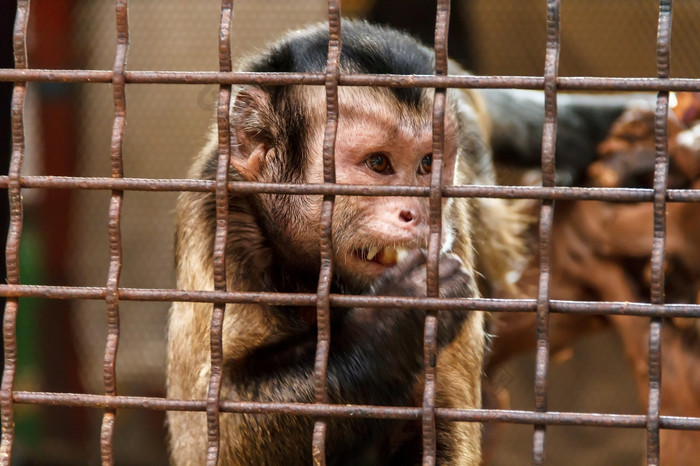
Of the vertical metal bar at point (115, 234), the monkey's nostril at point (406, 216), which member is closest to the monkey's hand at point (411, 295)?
the monkey's nostril at point (406, 216)

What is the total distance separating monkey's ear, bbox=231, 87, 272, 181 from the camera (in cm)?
301

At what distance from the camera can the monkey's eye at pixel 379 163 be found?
298 centimetres

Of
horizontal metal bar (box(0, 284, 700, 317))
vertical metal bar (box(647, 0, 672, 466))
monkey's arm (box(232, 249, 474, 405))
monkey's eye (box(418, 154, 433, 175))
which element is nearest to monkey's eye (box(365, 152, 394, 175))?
monkey's eye (box(418, 154, 433, 175))

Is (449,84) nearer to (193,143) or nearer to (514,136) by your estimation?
(514,136)

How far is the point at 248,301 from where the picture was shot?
223cm

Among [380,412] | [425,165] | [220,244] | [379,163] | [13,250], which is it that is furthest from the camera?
[425,165]

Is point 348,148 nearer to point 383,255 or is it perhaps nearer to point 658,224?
point 383,255

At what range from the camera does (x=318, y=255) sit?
3.08m

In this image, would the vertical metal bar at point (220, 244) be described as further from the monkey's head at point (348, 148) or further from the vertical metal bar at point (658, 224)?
the vertical metal bar at point (658, 224)

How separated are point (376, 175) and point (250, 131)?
454 mm

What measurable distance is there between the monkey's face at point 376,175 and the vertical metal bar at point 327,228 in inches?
27.4

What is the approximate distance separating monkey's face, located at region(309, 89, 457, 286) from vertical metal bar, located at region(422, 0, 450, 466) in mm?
703

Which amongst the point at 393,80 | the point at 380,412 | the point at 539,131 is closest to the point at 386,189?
the point at 393,80

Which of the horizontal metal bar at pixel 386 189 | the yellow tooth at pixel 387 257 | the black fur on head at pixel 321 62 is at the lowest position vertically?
the yellow tooth at pixel 387 257
